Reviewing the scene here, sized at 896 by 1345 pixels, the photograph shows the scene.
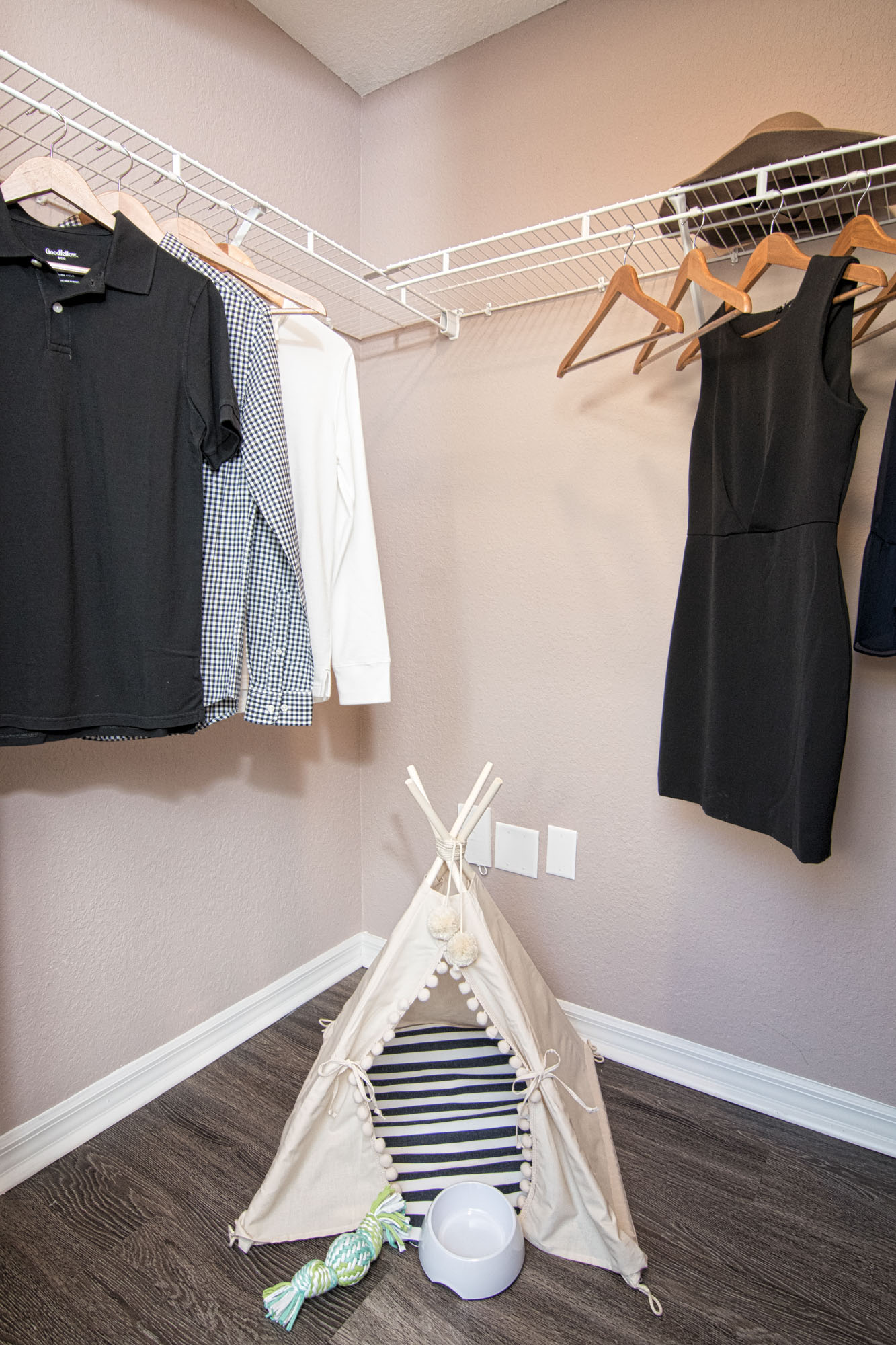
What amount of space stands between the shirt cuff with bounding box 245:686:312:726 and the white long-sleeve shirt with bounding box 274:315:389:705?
0.07m

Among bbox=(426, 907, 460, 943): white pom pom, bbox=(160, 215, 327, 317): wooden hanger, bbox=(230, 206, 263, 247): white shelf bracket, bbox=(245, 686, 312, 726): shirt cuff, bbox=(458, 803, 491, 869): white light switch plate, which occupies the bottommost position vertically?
bbox=(458, 803, 491, 869): white light switch plate

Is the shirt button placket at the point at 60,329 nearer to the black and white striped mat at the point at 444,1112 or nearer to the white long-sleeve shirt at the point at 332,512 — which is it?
the white long-sleeve shirt at the point at 332,512

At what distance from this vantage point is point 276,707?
133cm

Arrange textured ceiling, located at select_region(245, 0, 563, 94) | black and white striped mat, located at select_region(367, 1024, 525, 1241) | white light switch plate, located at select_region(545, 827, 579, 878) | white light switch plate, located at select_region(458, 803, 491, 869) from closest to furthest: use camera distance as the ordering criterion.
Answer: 1. black and white striped mat, located at select_region(367, 1024, 525, 1241)
2. textured ceiling, located at select_region(245, 0, 563, 94)
3. white light switch plate, located at select_region(545, 827, 579, 878)
4. white light switch plate, located at select_region(458, 803, 491, 869)

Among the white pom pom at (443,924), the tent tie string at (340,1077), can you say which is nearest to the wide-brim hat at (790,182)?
the white pom pom at (443,924)

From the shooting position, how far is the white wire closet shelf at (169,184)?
109 cm

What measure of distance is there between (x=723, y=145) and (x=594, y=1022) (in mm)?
1783

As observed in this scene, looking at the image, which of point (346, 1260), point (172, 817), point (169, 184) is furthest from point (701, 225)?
point (346, 1260)

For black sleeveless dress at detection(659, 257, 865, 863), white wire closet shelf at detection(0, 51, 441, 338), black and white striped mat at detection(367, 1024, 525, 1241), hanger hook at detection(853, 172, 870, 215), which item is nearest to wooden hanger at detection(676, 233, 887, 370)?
black sleeveless dress at detection(659, 257, 865, 863)

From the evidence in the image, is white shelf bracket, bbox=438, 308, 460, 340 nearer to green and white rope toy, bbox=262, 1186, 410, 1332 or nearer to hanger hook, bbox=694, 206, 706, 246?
hanger hook, bbox=694, 206, 706, 246

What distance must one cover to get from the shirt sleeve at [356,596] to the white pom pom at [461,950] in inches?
17.9

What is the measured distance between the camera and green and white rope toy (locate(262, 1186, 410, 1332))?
42.8 inches

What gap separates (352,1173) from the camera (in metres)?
1.23

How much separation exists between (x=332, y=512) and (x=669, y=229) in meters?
0.79
